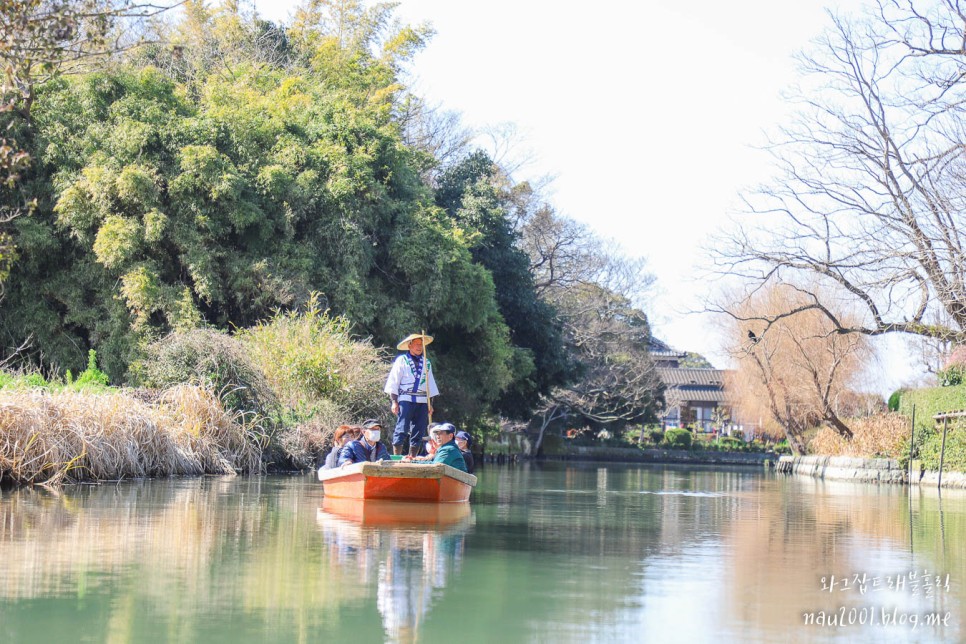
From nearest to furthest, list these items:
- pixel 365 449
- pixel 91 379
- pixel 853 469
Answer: pixel 365 449 → pixel 91 379 → pixel 853 469

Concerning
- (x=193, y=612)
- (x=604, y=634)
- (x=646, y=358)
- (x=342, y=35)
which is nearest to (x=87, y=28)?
(x=193, y=612)

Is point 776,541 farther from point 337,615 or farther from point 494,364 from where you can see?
point 494,364

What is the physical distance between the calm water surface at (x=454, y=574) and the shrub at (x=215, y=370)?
7.25 metres

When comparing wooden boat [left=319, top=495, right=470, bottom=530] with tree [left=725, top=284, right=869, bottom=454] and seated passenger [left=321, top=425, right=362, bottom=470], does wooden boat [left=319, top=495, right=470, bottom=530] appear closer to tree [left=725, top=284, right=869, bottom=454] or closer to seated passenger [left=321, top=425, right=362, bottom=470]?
seated passenger [left=321, top=425, right=362, bottom=470]

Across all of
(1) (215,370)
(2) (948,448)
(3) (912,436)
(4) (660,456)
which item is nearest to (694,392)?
(4) (660,456)

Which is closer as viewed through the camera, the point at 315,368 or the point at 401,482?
the point at 401,482

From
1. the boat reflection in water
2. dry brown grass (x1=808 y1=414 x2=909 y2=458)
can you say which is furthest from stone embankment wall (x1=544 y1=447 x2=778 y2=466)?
the boat reflection in water

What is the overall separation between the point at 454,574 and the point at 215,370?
14.4 meters

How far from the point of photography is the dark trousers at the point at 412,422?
1619cm

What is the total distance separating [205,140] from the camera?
2762cm

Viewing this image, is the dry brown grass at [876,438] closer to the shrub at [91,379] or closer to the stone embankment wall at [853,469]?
the stone embankment wall at [853,469]

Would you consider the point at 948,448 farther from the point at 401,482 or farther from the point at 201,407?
the point at 401,482

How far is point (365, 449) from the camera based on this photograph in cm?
1460

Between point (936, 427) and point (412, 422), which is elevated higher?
point (936, 427)
